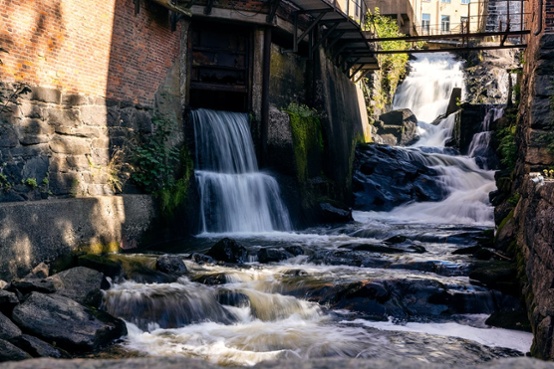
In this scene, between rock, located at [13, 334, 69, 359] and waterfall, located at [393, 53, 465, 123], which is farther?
waterfall, located at [393, 53, 465, 123]

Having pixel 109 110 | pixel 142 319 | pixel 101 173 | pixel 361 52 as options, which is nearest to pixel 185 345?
pixel 142 319

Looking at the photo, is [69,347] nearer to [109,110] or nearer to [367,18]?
[109,110]

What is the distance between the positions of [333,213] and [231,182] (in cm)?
352

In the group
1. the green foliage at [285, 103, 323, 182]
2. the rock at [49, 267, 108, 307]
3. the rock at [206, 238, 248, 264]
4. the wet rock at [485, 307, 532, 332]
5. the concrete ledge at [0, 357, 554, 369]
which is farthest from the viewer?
the green foliage at [285, 103, 323, 182]

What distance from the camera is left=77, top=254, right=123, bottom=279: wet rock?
798cm

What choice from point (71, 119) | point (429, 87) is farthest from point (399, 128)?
point (71, 119)

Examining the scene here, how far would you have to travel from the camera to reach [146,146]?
1174cm

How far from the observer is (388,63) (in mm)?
31250

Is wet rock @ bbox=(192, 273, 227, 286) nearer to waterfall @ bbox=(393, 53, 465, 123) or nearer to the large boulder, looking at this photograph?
the large boulder

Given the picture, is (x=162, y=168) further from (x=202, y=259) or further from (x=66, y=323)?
(x=66, y=323)

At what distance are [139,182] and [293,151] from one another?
17.1 feet

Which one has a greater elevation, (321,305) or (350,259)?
(350,259)

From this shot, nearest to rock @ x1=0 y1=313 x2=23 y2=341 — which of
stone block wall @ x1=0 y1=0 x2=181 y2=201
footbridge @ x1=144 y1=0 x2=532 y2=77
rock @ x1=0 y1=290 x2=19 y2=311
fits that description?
rock @ x1=0 y1=290 x2=19 y2=311

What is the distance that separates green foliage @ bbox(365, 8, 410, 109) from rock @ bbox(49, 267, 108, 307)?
22653 millimetres
